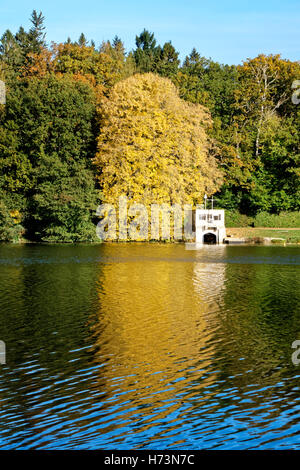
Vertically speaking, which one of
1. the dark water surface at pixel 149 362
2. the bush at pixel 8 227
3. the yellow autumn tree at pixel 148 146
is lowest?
the dark water surface at pixel 149 362

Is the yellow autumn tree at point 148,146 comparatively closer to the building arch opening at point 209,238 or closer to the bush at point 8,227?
the building arch opening at point 209,238

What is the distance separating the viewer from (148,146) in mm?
56250

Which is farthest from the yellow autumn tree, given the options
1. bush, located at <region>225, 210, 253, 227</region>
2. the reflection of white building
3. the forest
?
bush, located at <region>225, 210, 253, 227</region>

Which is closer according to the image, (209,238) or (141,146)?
(141,146)

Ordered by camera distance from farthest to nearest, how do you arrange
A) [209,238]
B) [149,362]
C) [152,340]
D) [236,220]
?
[236,220], [209,238], [152,340], [149,362]

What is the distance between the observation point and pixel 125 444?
33.7ft

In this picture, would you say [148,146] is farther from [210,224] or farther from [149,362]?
[149,362]

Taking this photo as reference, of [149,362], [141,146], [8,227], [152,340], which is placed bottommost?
[149,362]

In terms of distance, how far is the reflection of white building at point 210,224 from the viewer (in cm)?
5853

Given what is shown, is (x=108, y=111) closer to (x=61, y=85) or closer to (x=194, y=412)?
(x=61, y=85)

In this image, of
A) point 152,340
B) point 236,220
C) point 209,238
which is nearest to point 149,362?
point 152,340

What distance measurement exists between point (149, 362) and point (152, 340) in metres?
2.43

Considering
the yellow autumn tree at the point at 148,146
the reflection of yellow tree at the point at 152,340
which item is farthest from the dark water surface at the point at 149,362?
the yellow autumn tree at the point at 148,146

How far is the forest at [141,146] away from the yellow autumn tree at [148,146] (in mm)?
100
